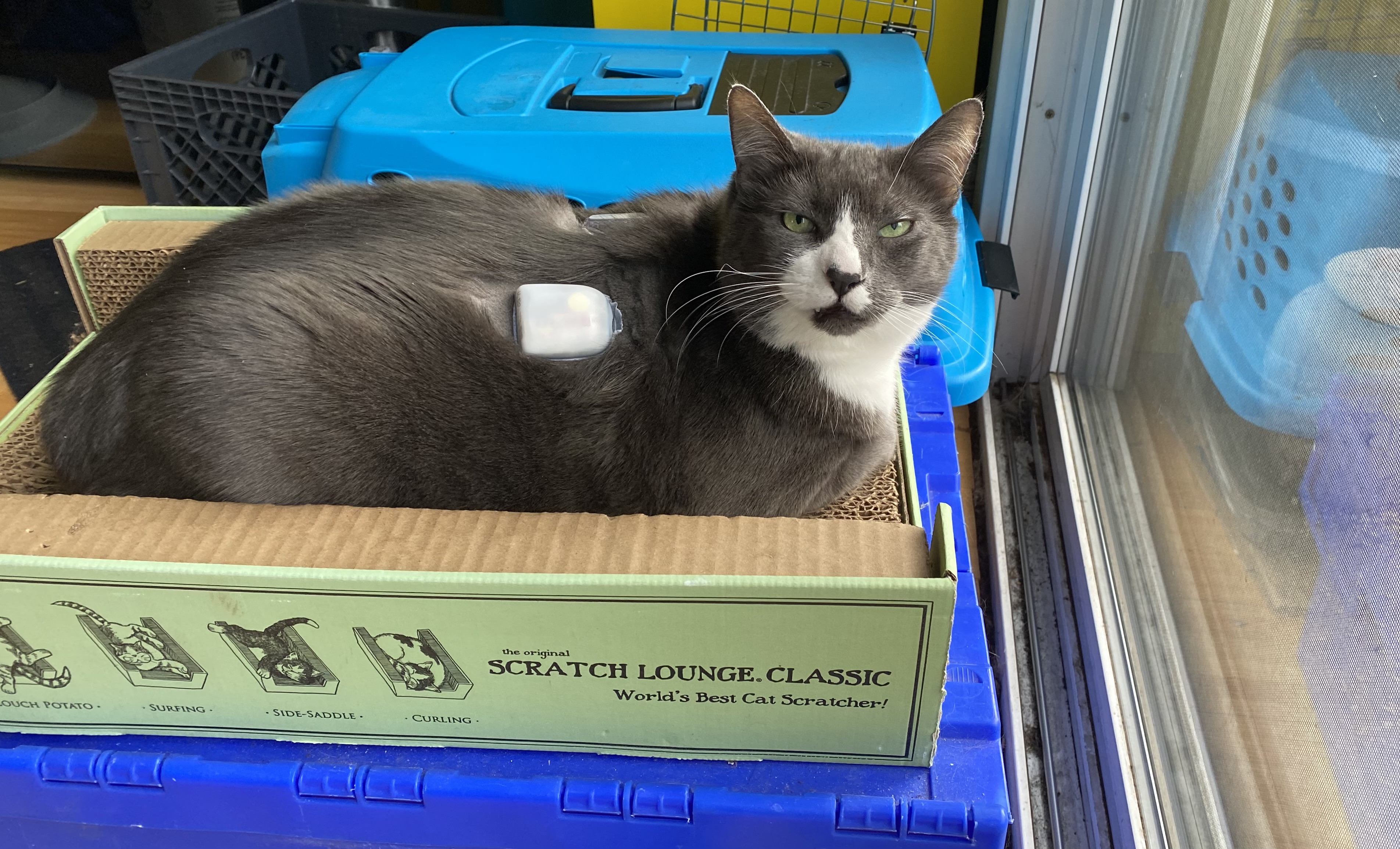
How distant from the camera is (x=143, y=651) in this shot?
0.68m

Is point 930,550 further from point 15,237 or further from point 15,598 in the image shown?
point 15,237

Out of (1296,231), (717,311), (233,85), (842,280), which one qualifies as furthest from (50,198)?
(1296,231)

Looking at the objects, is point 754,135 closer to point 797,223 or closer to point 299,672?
point 797,223

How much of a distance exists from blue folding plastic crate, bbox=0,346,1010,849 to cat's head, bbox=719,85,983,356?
0.30 m

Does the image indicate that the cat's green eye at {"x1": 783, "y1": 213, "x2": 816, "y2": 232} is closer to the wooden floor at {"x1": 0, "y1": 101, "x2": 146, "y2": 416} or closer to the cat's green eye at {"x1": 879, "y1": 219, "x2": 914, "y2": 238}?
the cat's green eye at {"x1": 879, "y1": 219, "x2": 914, "y2": 238}

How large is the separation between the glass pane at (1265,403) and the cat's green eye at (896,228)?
31cm

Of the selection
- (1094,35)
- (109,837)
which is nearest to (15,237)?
(109,837)

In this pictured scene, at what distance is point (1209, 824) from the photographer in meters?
0.81

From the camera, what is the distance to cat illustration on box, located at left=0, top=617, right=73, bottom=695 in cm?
69

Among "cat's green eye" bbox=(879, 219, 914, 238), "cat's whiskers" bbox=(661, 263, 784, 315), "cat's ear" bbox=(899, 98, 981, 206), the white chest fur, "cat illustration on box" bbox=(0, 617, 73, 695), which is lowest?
"cat illustration on box" bbox=(0, 617, 73, 695)

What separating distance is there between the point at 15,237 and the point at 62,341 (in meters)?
0.54

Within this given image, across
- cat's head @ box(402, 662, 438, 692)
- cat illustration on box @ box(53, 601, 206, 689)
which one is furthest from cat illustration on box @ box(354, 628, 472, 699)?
cat illustration on box @ box(53, 601, 206, 689)

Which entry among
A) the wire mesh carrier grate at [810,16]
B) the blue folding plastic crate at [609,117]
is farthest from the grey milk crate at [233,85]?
the wire mesh carrier grate at [810,16]

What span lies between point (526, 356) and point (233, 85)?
104 centimetres
